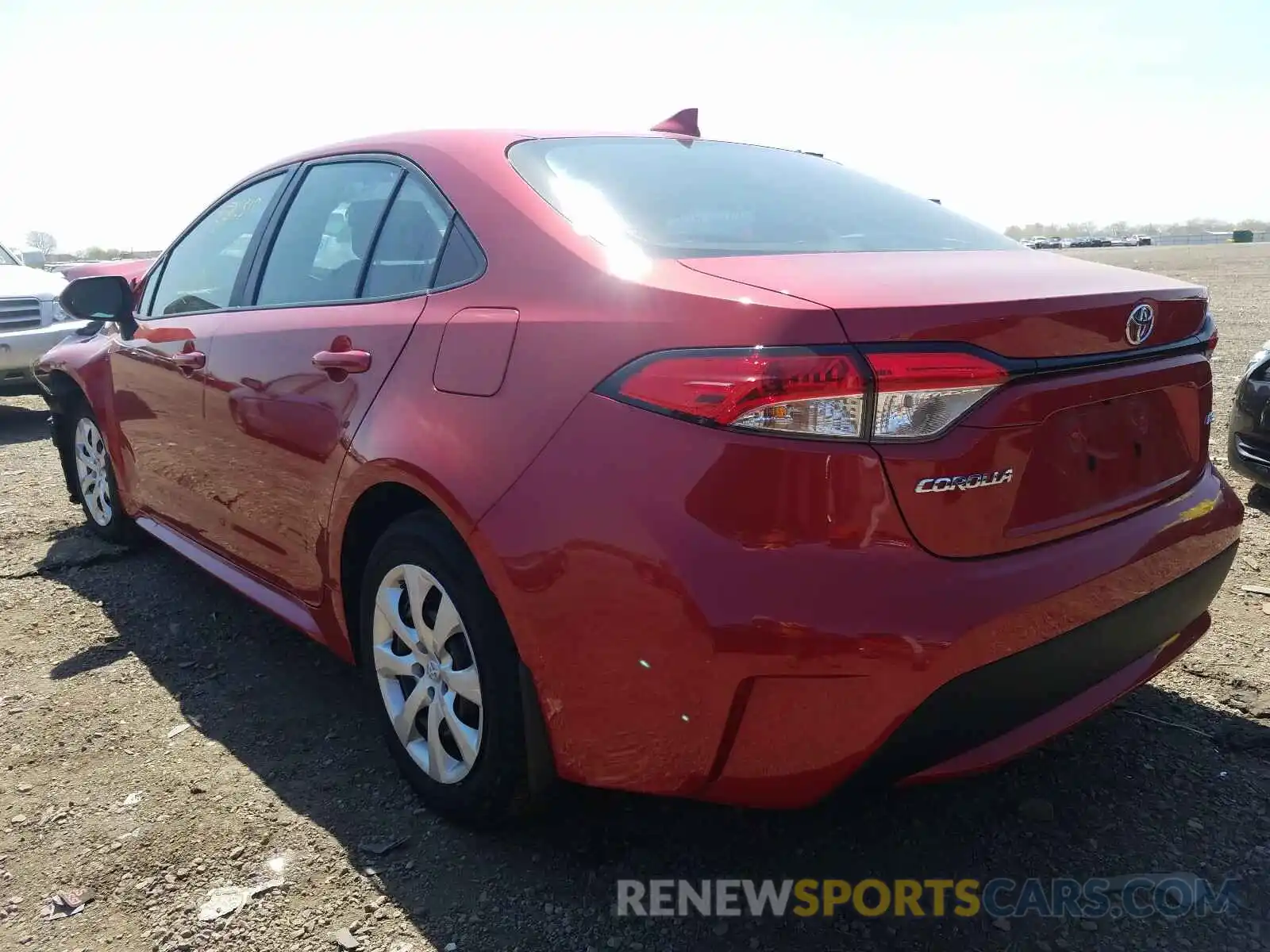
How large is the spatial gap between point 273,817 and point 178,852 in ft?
0.73

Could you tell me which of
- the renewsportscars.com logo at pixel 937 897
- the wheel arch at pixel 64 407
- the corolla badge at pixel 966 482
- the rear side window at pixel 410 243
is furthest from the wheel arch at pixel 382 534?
the wheel arch at pixel 64 407

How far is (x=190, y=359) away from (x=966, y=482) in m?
2.67

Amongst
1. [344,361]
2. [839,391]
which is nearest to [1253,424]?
[839,391]

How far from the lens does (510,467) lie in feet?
6.19

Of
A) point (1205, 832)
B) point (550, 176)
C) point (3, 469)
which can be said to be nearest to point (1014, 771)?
point (1205, 832)

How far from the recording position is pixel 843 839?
2223 millimetres

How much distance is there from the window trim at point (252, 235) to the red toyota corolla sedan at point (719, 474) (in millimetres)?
563

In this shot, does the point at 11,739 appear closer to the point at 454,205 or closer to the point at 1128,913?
the point at 454,205

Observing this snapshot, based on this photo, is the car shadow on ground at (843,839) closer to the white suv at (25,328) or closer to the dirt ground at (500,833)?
the dirt ground at (500,833)

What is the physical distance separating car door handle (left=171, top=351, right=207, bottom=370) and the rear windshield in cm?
146

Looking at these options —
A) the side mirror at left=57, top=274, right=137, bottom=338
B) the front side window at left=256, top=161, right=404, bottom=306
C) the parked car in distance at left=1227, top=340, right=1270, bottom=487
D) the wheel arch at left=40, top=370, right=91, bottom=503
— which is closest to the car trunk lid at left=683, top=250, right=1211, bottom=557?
the front side window at left=256, top=161, right=404, bottom=306

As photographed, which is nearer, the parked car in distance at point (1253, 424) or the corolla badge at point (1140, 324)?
the corolla badge at point (1140, 324)

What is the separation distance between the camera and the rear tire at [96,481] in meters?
4.37

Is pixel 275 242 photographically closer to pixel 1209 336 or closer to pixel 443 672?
pixel 443 672
